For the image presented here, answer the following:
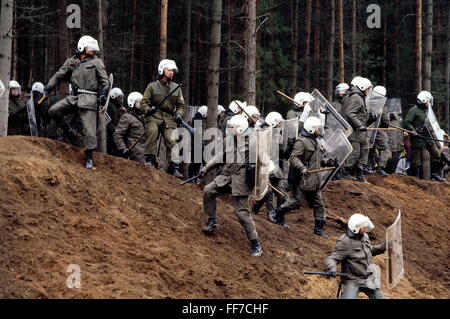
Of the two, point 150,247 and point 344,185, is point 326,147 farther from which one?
point 150,247

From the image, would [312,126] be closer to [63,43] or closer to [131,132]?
[131,132]

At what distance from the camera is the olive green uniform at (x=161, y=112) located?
13914 mm

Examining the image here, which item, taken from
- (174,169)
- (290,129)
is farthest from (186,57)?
(174,169)

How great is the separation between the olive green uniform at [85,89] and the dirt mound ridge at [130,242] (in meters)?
0.59

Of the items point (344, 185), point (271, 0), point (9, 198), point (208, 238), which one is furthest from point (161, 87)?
point (271, 0)

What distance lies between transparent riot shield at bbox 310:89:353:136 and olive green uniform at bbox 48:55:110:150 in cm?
524

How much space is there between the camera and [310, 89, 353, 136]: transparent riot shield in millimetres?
16141

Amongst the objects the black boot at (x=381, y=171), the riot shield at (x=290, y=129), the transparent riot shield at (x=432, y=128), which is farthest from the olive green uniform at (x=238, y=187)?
the transparent riot shield at (x=432, y=128)

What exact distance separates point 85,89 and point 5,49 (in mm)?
2033

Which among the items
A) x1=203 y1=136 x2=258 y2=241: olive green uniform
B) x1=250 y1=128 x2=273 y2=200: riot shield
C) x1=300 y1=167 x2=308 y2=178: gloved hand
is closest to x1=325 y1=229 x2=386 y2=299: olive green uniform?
x1=203 y1=136 x2=258 y2=241: olive green uniform

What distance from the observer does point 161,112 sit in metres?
14.0

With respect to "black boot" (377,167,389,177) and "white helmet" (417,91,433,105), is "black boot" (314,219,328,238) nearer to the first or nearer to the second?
"black boot" (377,167,389,177)

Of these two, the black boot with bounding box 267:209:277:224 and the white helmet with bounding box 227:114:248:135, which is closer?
the white helmet with bounding box 227:114:248:135

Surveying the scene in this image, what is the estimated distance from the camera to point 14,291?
29.6 ft
